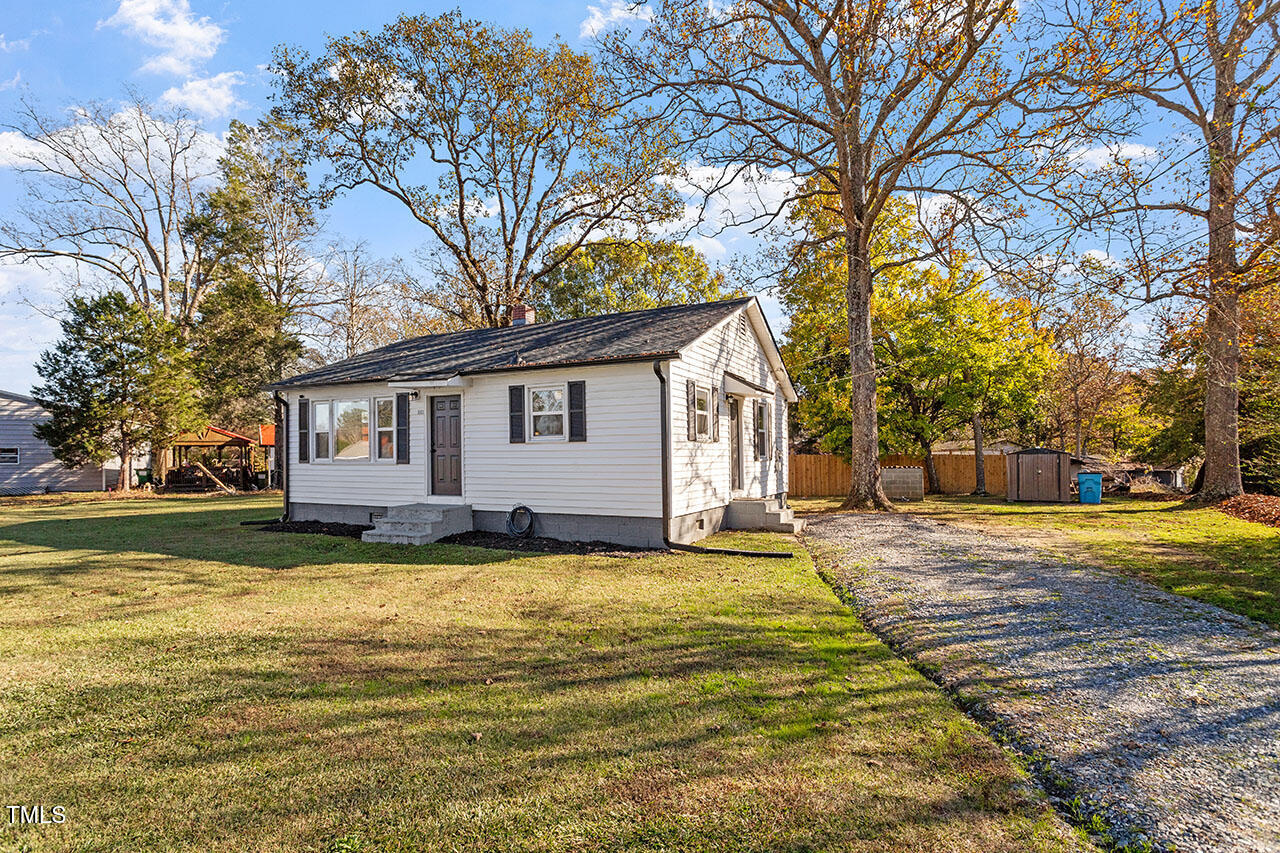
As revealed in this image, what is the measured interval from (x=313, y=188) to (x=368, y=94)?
4448 mm

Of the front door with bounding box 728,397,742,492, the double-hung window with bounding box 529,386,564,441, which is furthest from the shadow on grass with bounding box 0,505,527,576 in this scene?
the front door with bounding box 728,397,742,492

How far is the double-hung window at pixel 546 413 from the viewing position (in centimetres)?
1133

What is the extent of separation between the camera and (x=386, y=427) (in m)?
13.4

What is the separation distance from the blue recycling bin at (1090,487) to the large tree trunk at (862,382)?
6.73 meters

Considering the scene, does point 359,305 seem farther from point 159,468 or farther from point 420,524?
point 420,524

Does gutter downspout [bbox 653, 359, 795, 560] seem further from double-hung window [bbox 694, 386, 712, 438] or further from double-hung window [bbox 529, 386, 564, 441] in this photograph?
double-hung window [bbox 529, 386, 564, 441]

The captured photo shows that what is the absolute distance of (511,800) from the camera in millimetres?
2949

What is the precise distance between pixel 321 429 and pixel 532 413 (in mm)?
6258

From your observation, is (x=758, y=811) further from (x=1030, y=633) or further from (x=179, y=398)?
Result: (x=179, y=398)

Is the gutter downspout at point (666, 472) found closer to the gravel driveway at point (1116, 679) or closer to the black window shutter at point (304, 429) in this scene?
the gravel driveway at point (1116, 679)

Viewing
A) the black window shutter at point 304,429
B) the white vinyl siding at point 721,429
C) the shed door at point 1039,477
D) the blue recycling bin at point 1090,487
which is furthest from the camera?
the shed door at point 1039,477

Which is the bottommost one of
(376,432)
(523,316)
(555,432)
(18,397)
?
(555,432)

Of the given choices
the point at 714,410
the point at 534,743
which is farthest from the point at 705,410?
the point at 534,743

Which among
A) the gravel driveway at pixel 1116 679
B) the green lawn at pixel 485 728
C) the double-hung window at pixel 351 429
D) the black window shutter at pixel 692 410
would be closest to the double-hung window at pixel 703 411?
the black window shutter at pixel 692 410
